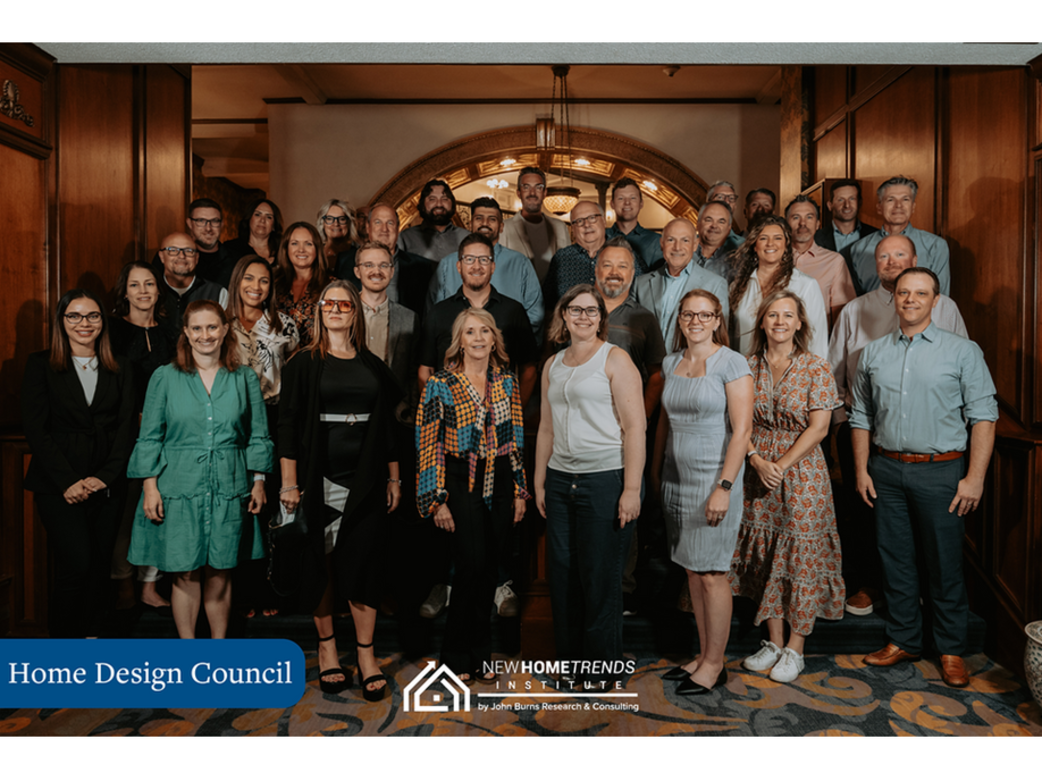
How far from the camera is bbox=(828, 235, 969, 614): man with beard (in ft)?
10.1

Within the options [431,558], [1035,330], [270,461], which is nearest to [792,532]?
[1035,330]

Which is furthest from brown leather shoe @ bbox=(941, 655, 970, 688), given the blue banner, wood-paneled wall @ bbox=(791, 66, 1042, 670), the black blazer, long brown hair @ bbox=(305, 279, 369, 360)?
the black blazer

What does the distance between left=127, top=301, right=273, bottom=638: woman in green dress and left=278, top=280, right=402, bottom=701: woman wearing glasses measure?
233 millimetres

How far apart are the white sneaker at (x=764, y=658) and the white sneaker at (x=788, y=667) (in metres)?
0.03

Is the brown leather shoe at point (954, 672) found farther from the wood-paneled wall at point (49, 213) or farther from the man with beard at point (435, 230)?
the wood-paneled wall at point (49, 213)

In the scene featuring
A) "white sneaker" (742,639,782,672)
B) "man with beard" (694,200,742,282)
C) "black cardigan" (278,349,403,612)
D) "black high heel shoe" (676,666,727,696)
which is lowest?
"black high heel shoe" (676,666,727,696)

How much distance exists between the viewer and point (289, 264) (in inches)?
126

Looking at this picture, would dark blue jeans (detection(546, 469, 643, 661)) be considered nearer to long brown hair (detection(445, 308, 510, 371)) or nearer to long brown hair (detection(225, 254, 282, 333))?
long brown hair (detection(445, 308, 510, 371))

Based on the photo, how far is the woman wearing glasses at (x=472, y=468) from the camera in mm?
2568

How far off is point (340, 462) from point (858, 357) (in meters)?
2.33

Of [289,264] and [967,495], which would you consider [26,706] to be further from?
[967,495]
